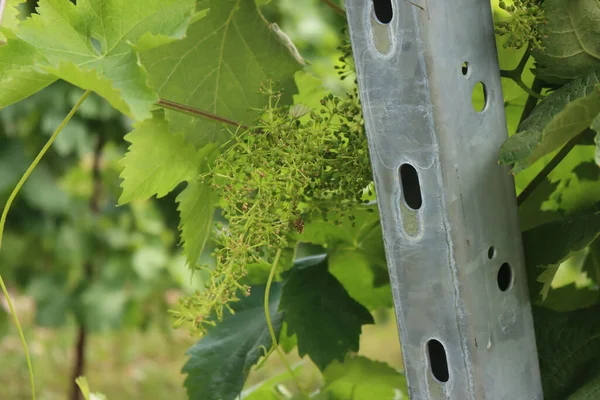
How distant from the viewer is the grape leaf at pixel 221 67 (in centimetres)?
44

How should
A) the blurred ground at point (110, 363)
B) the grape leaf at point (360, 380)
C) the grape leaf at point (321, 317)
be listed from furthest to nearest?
1. the blurred ground at point (110, 363)
2. the grape leaf at point (360, 380)
3. the grape leaf at point (321, 317)

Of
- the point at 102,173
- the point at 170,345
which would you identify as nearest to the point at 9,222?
the point at 102,173

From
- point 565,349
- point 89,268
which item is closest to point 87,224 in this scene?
point 89,268

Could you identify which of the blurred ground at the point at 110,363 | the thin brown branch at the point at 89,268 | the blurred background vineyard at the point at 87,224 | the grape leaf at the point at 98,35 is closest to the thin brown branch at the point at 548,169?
the grape leaf at the point at 98,35

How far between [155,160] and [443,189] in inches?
7.4

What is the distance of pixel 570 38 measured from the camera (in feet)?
1.22

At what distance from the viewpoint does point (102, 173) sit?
8.61 feet

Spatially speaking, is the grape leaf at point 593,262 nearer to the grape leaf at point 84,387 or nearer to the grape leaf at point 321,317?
the grape leaf at point 321,317

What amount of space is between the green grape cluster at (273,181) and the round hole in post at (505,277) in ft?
0.30

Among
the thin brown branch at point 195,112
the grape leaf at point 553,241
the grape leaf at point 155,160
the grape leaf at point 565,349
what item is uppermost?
the thin brown branch at point 195,112

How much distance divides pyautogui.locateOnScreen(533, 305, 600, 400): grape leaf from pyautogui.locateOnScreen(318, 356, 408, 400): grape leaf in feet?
0.70

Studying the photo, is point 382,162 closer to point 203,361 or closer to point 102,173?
point 203,361

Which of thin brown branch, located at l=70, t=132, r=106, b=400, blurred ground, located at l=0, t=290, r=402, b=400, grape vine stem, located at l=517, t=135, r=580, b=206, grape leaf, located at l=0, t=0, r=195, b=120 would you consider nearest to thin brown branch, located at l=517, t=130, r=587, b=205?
grape vine stem, located at l=517, t=135, r=580, b=206

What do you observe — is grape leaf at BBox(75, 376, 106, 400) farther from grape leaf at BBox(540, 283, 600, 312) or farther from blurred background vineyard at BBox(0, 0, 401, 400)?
blurred background vineyard at BBox(0, 0, 401, 400)
